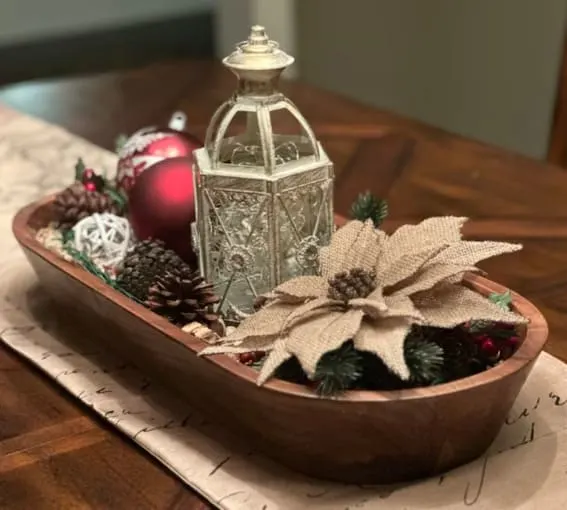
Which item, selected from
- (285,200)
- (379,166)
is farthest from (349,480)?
(379,166)

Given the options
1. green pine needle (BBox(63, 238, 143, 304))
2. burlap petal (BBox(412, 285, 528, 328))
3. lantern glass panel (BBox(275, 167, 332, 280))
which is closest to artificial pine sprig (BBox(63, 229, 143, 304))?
green pine needle (BBox(63, 238, 143, 304))

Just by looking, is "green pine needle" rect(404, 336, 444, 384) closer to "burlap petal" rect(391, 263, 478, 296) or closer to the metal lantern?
"burlap petal" rect(391, 263, 478, 296)

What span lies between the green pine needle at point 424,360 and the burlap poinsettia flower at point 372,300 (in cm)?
1

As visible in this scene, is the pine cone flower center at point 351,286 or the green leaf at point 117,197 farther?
the green leaf at point 117,197

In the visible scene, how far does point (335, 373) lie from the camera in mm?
560

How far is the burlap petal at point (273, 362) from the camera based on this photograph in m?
0.58

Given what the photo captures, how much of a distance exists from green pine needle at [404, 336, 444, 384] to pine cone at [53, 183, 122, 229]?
0.38 m

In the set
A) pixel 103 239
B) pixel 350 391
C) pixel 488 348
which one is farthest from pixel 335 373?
pixel 103 239

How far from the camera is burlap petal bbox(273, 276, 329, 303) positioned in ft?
2.07

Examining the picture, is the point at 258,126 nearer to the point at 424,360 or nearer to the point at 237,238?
the point at 237,238

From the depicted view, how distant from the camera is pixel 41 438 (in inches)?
26.4

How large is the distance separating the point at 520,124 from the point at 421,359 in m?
1.63

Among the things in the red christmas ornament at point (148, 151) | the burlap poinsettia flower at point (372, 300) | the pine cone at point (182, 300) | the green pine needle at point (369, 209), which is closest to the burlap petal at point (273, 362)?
the burlap poinsettia flower at point (372, 300)

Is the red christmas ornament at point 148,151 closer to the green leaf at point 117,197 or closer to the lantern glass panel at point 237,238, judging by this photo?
the green leaf at point 117,197
